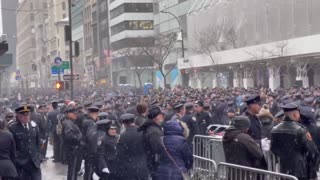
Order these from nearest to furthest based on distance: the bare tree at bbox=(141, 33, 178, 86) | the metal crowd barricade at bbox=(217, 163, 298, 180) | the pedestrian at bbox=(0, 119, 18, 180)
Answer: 1. the metal crowd barricade at bbox=(217, 163, 298, 180)
2. the pedestrian at bbox=(0, 119, 18, 180)
3. the bare tree at bbox=(141, 33, 178, 86)

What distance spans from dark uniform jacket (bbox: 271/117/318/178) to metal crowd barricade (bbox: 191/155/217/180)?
124cm

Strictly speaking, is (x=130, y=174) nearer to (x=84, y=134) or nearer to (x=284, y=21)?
(x=84, y=134)

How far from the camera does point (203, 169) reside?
10.9 metres

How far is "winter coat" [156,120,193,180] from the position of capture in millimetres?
9039

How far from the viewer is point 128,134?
33.1 feet

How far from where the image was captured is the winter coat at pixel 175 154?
904cm

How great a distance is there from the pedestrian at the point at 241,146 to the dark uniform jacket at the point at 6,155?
3.61 m

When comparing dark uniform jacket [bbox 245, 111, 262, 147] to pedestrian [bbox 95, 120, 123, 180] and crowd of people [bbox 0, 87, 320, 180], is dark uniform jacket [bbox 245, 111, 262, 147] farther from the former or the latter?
pedestrian [bbox 95, 120, 123, 180]

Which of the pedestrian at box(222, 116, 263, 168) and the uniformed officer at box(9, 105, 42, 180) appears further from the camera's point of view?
the uniformed officer at box(9, 105, 42, 180)

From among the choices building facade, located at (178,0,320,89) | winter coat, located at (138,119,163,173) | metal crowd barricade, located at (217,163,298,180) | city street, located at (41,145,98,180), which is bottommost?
city street, located at (41,145,98,180)

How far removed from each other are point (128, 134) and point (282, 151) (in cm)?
249

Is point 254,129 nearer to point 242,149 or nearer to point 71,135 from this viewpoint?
point 242,149

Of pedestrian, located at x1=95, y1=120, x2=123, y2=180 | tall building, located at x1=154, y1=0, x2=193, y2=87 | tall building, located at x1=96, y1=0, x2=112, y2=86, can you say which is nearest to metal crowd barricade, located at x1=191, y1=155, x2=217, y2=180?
pedestrian, located at x1=95, y1=120, x2=123, y2=180

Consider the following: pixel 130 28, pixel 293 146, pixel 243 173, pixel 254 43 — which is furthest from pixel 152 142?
pixel 130 28
